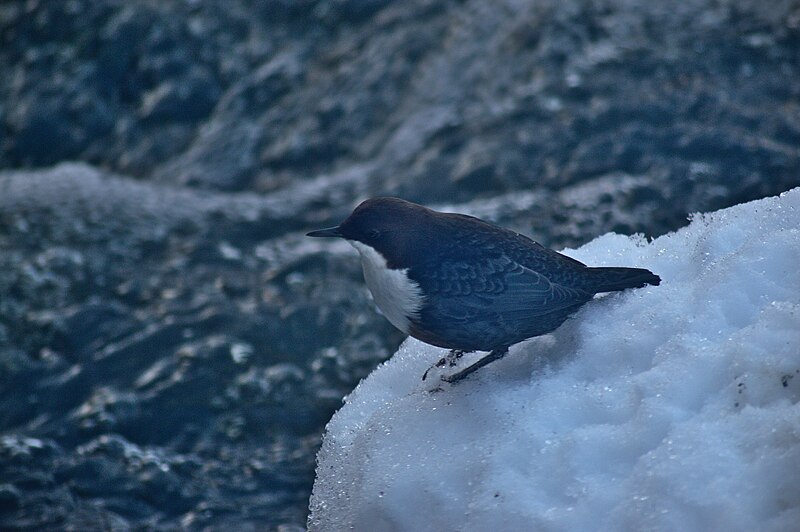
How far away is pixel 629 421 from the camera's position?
2348mm

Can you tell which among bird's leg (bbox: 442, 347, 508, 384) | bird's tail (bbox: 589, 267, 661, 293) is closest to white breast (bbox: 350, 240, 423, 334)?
bird's leg (bbox: 442, 347, 508, 384)

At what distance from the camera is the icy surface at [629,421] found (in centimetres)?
213

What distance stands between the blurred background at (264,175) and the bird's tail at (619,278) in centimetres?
195

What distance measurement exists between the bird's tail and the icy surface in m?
0.04

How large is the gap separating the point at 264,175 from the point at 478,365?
400 centimetres

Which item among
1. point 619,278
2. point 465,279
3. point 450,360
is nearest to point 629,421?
point 619,278

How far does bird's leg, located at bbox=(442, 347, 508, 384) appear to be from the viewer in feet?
9.48

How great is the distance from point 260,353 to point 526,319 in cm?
248

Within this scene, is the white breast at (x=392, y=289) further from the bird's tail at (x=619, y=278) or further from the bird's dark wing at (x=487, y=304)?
the bird's tail at (x=619, y=278)

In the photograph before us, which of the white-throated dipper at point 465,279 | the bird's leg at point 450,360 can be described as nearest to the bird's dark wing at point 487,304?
the white-throated dipper at point 465,279

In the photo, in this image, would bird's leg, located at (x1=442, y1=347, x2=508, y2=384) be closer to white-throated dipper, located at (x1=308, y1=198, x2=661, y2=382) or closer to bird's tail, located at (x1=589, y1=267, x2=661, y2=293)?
white-throated dipper, located at (x1=308, y1=198, x2=661, y2=382)

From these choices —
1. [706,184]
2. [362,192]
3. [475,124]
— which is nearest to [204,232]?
[362,192]

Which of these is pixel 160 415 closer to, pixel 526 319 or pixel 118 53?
pixel 526 319

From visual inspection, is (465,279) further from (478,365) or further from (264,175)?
(264,175)
